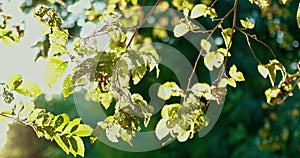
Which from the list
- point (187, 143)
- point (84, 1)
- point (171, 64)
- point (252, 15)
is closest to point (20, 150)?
point (187, 143)

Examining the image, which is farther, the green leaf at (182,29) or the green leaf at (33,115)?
the green leaf at (182,29)

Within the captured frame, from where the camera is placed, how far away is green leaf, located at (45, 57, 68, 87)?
0.72 metres

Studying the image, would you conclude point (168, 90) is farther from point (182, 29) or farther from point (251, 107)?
point (251, 107)

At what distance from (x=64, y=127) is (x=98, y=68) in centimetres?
11

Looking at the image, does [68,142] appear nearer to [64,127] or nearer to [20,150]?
[64,127]

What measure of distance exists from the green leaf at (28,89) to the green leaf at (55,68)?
2 centimetres

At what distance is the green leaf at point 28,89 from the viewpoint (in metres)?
0.71

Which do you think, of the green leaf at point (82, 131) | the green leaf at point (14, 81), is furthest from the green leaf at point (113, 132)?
the green leaf at point (14, 81)

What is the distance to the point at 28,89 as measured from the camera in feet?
2.33

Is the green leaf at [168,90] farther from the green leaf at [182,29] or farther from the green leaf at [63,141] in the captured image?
the green leaf at [63,141]

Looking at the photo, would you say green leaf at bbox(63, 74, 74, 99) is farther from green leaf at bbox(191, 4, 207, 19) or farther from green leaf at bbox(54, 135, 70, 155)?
green leaf at bbox(191, 4, 207, 19)

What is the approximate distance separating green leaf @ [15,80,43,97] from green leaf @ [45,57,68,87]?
0.07ft

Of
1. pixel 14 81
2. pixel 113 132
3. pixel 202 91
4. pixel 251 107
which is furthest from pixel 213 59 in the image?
pixel 251 107

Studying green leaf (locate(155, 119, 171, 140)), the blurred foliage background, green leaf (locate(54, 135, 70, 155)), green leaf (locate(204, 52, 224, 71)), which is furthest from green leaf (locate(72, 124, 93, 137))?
the blurred foliage background
